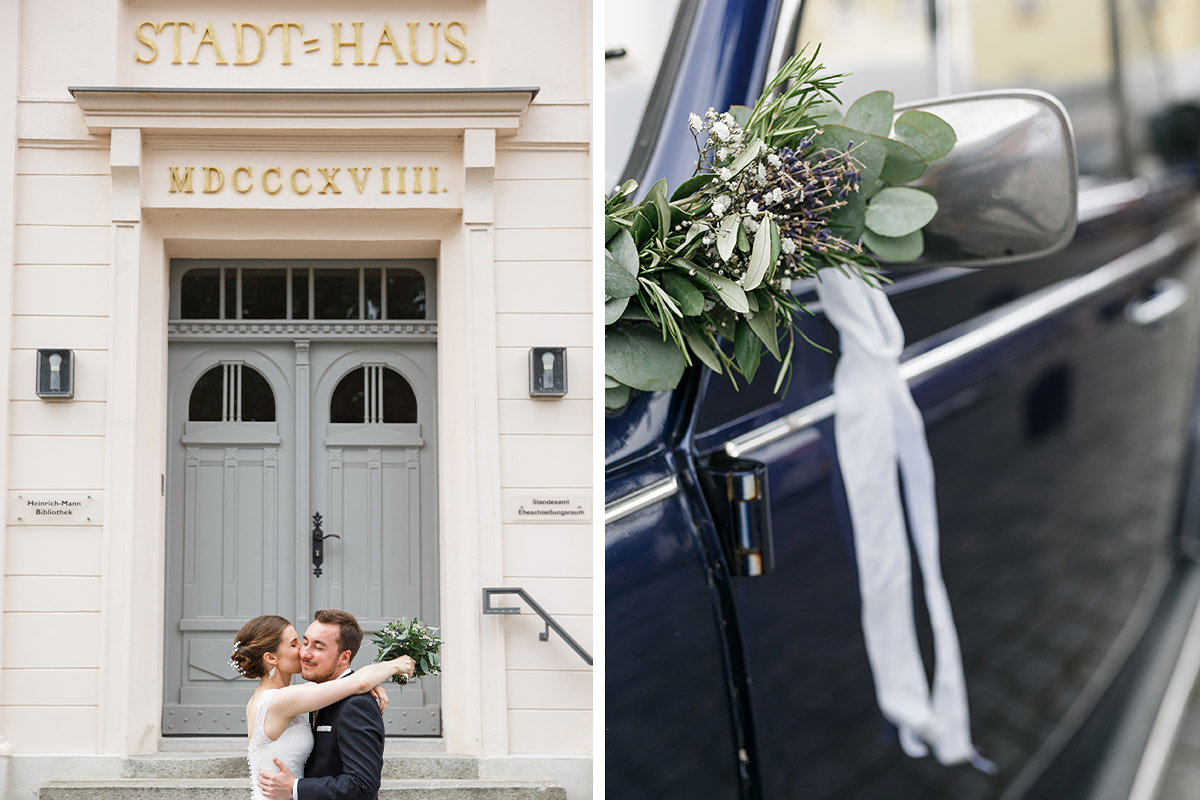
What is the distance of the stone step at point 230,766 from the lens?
1.67m

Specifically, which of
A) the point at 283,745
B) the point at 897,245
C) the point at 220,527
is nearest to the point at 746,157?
the point at 897,245

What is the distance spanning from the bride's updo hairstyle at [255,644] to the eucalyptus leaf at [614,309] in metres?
0.89

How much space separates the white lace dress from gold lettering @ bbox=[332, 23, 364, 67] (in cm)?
116

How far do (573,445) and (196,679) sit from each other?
0.84 metres

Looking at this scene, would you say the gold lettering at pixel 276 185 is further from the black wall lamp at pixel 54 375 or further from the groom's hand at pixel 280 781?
the groom's hand at pixel 280 781

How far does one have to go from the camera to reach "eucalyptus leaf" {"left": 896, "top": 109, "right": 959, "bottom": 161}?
1.14 m

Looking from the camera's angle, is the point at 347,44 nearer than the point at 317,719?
No

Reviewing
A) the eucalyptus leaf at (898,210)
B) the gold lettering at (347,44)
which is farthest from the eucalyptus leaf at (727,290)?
the gold lettering at (347,44)

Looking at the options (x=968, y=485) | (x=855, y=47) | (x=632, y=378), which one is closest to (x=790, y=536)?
(x=632, y=378)

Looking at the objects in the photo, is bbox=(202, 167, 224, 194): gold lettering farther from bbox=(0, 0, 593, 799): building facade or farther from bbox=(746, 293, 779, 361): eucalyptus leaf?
bbox=(746, 293, 779, 361): eucalyptus leaf

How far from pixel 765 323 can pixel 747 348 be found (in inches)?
1.5

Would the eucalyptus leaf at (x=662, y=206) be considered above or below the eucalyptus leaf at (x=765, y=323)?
above

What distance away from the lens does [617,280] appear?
43.7 inches

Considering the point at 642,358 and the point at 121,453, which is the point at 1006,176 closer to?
the point at 642,358
